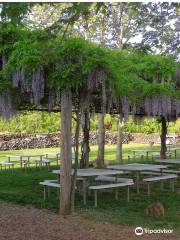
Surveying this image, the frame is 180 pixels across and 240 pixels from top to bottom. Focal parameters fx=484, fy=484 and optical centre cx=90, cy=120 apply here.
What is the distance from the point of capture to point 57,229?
6113 mm

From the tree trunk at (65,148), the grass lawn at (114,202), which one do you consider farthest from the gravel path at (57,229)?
the grass lawn at (114,202)

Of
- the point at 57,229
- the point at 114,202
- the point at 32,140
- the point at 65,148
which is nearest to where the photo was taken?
the point at 57,229

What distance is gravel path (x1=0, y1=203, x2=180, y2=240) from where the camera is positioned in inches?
223

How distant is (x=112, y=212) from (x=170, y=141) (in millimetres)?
21077

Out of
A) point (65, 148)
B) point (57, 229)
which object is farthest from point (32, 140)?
point (57, 229)

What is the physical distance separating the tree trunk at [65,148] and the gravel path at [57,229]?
0.82 ft

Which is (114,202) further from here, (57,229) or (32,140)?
(32,140)

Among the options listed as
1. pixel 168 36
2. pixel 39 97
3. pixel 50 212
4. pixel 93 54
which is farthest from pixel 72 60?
pixel 168 36

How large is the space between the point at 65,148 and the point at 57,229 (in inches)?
56.0

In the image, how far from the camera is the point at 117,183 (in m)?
8.76

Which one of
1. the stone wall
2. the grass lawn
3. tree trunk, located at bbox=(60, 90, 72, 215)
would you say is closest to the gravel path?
tree trunk, located at bbox=(60, 90, 72, 215)

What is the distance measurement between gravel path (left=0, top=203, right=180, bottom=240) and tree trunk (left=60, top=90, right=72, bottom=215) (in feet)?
0.82

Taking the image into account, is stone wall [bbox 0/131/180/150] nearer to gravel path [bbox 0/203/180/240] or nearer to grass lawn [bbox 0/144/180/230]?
grass lawn [bbox 0/144/180/230]

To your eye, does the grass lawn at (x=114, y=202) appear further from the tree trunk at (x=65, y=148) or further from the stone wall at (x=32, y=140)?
the stone wall at (x=32, y=140)
